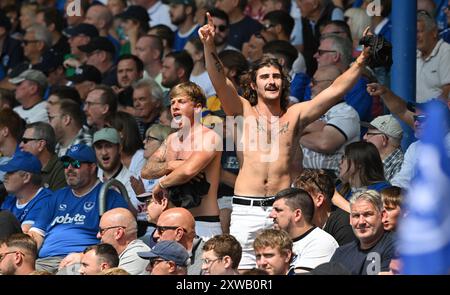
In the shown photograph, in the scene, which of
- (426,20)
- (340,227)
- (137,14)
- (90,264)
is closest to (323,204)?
(340,227)

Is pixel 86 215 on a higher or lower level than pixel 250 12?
lower

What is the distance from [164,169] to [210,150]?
0.49m

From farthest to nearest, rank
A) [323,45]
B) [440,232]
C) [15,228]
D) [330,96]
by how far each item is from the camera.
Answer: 1. [323,45]
2. [15,228]
3. [330,96]
4. [440,232]

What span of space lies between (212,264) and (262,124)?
1.40 meters

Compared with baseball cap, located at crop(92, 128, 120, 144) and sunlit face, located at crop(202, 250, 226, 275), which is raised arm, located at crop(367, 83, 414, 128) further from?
baseball cap, located at crop(92, 128, 120, 144)

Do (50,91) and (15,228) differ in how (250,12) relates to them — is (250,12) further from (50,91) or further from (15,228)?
(15,228)

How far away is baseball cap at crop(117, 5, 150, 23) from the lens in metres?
13.2

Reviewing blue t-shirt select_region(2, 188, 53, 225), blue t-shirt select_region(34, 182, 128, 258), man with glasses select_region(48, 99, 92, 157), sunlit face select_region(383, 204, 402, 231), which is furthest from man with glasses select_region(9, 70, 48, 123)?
sunlit face select_region(383, 204, 402, 231)

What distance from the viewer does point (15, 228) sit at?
27.9ft

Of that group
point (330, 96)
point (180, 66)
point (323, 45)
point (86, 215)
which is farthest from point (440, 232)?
point (180, 66)

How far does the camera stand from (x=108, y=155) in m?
9.44

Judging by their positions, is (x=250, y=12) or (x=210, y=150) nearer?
(x=210, y=150)

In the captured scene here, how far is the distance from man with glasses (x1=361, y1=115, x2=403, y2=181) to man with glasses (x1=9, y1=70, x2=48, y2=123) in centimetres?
474

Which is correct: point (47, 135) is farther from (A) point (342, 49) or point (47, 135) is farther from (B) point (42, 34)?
(B) point (42, 34)
